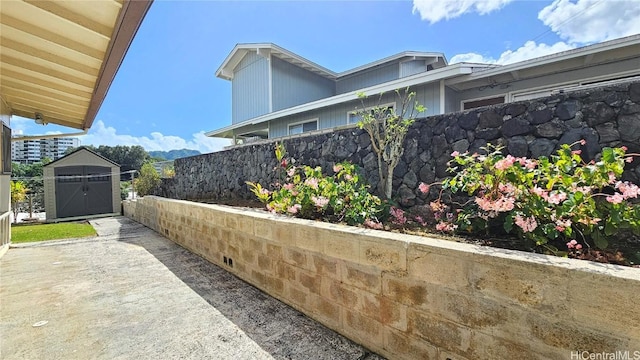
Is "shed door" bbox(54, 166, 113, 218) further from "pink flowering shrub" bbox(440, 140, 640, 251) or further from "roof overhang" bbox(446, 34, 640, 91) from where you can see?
"pink flowering shrub" bbox(440, 140, 640, 251)

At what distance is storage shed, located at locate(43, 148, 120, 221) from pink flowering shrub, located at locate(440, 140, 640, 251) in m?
15.0

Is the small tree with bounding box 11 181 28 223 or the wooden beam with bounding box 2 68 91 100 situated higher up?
the wooden beam with bounding box 2 68 91 100

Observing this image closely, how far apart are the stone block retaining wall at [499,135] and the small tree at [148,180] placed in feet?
28.4

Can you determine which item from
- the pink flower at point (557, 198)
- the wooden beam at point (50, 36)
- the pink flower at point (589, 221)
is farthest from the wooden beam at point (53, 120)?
the pink flower at point (589, 221)

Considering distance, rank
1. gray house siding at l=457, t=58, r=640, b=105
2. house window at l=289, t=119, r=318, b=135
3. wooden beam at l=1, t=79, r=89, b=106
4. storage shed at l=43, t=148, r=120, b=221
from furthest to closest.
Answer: storage shed at l=43, t=148, r=120, b=221 → house window at l=289, t=119, r=318, b=135 → gray house siding at l=457, t=58, r=640, b=105 → wooden beam at l=1, t=79, r=89, b=106

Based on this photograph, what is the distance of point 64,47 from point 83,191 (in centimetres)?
1218

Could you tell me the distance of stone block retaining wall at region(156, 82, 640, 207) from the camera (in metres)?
2.54

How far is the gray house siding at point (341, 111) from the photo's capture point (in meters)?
6.98

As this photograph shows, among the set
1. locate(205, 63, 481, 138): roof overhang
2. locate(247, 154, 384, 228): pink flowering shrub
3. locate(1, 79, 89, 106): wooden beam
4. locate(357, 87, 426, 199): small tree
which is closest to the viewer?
locate(247, 154, 384, 228): pink flowering shrub

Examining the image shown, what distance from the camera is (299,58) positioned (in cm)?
1165

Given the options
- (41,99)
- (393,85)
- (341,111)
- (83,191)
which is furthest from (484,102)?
(83,191)

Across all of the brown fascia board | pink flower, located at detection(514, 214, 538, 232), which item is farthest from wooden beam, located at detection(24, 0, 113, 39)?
pink flower, located at detection(514, 214, 538, 232)

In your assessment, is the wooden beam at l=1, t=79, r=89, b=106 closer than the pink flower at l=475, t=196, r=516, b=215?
No

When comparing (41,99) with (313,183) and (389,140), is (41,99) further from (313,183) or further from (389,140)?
(389,140)
